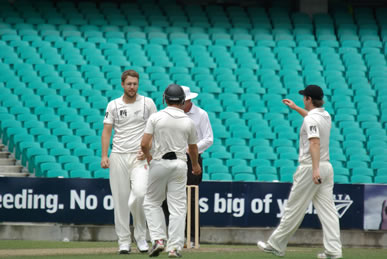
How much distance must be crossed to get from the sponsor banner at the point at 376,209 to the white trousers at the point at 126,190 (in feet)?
13.0

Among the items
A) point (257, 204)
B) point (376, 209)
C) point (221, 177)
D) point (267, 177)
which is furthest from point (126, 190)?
point (267, 177)

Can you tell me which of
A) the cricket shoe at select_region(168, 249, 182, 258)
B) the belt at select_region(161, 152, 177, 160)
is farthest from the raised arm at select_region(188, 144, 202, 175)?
the cricket shoe at select_region(168, 249, 182, 258)

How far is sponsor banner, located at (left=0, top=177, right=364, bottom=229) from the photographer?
10.4 m

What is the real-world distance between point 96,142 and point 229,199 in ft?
13.1

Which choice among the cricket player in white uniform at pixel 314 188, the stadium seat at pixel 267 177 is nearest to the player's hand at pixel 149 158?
the cricket player in white uniform at pixel 314 188

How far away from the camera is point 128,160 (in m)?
7.96

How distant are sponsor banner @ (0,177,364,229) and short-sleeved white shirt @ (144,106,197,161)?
10.6 ft

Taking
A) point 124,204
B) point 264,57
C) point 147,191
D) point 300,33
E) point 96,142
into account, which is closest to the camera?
point 147,191

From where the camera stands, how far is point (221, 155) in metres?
13.9

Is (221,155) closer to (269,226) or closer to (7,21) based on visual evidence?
(269,226)

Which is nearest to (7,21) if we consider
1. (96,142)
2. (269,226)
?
(96,142)

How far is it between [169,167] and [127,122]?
0.98m

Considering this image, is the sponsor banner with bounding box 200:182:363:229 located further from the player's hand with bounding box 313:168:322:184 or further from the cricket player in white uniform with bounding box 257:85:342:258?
the player's hand with bounding box 313:168:322:184

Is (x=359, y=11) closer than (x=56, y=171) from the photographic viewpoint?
No
